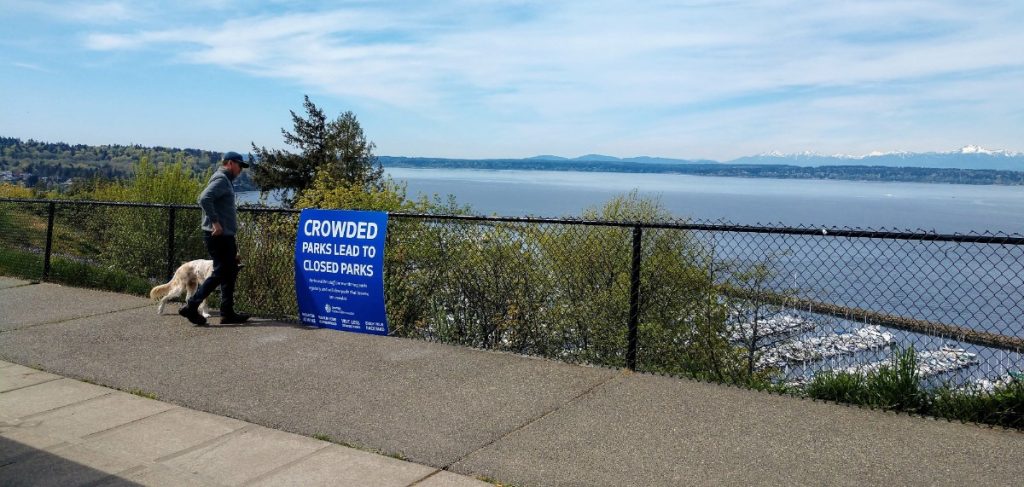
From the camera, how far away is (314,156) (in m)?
72.2

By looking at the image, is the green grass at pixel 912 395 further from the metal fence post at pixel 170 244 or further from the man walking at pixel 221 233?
the metal fence post at pixel 170 244

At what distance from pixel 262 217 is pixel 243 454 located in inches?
197

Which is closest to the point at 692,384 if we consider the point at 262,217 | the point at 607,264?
the point at 607,264

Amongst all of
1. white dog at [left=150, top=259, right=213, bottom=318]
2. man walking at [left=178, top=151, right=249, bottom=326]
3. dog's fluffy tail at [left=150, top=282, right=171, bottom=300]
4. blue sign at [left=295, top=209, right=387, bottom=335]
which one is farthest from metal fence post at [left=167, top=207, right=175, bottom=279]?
blue sign at [left=295, top=209, right=387, bottom=335]

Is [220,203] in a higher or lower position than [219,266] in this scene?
higher

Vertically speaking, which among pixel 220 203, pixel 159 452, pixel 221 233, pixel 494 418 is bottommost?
pixel 159 452

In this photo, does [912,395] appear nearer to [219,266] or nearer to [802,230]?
[802,230]

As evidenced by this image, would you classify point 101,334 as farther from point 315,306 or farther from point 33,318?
point 315,306

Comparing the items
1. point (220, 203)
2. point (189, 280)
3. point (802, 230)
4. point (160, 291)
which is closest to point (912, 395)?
point (802, 230)

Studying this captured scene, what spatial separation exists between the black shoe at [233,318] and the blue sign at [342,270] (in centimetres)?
62

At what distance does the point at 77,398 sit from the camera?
17.2 feet

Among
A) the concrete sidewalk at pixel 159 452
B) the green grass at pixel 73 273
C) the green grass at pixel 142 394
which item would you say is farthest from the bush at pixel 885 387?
the green grass at pixel 73 273

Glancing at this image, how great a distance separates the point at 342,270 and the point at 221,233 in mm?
1294

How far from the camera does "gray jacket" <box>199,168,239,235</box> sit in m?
7.26
